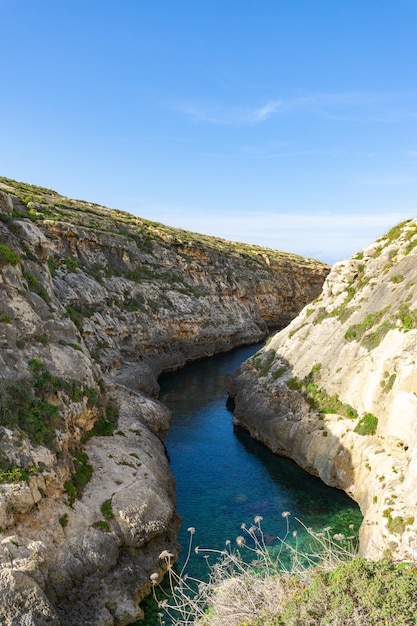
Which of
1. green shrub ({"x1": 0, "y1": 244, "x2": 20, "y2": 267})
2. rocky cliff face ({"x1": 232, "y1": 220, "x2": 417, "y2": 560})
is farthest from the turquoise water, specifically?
green shrub ({"x1": 0, "y1": 244, "x2": 20, "y2": 267})

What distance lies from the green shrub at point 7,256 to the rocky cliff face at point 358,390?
83.5ft

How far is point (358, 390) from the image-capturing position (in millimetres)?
35250

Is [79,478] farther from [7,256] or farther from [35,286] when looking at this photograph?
[7,256]

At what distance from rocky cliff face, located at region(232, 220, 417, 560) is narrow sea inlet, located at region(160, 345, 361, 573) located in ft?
4.42

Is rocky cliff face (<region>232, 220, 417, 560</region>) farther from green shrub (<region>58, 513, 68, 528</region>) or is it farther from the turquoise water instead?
green shrub (<region>58, 513, 68, 528</region>)

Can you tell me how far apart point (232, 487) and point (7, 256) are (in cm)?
2328

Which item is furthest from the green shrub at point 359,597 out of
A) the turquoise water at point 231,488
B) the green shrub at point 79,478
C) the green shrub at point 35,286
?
the green shrub at point 35,286

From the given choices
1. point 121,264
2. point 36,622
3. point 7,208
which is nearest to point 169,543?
point 36,622

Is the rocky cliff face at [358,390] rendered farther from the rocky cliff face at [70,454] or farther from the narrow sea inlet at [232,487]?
the rocky cliff face at [70,454]

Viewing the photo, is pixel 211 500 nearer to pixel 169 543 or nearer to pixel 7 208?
pixel 169 543

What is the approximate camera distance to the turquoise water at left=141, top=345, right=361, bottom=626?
2903cm

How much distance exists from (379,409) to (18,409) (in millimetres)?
23324

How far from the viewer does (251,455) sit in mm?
40625

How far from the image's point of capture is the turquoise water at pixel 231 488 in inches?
1143
